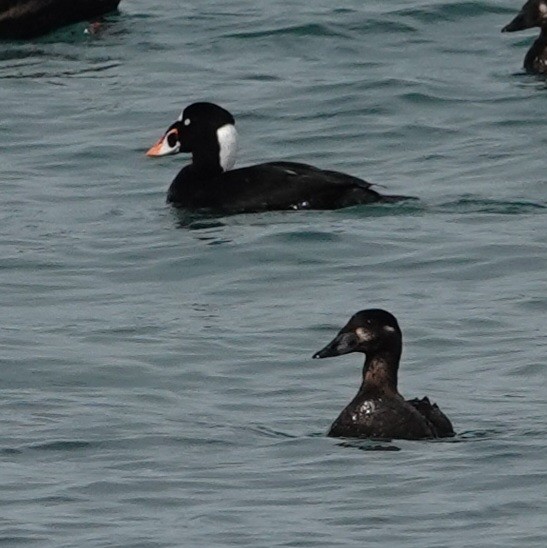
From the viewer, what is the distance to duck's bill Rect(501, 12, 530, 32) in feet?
71.9

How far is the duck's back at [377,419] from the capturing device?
12.0m

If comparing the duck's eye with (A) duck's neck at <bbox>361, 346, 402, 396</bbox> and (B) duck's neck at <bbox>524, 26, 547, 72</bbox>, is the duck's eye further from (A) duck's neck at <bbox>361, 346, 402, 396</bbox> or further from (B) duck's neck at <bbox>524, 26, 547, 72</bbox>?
(A) duck's neck at <bbox>361, 346, 402, 396</bbox>

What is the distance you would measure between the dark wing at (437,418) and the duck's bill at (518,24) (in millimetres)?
10206

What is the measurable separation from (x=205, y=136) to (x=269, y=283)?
2.80 metres

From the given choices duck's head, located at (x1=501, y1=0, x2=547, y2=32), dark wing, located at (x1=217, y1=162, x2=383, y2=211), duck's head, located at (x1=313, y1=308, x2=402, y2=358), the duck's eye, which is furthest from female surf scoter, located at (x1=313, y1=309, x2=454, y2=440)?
duck's head, located at (x1=501, y1=0, x2=547, y2=32)

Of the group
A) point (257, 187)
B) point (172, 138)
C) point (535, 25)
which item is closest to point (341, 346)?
point (257, 187)

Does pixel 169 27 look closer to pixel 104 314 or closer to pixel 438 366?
pixel 104 314

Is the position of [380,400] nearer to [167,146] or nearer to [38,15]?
[167,146]

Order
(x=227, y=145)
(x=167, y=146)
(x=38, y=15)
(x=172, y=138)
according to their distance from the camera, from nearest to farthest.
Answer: (x=227, y=145) < (x=172, y=138) < (x=167, y=146) < (x=38, y=15)

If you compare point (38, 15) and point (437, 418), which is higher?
point (38, 15)

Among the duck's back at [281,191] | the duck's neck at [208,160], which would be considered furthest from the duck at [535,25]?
the duck's back at [281,191]

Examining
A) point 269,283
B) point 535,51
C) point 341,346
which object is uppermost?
point 341,346

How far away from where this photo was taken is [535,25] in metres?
21.8

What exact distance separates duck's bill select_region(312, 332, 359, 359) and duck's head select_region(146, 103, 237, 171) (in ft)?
19.6
